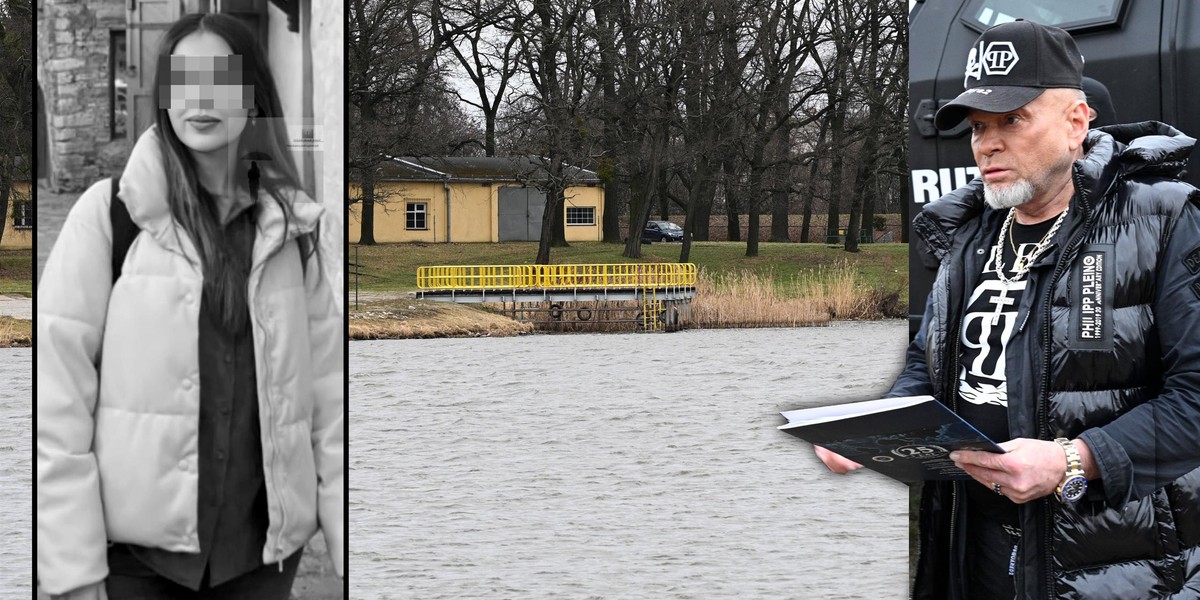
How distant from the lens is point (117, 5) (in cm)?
287

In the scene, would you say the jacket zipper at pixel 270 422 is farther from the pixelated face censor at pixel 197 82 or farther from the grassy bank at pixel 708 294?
the grassy bank at pixel 708 294

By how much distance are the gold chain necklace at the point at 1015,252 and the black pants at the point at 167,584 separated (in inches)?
58.8

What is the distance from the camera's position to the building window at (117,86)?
9.42 feet

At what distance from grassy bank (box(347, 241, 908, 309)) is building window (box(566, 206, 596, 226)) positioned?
60 centimetres

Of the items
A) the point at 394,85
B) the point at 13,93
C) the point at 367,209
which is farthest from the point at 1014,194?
the point at 367,209

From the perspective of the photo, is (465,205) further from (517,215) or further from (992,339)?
(992,339)

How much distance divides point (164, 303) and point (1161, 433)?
1811 mm

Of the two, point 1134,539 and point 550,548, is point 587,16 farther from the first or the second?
point 1134,539

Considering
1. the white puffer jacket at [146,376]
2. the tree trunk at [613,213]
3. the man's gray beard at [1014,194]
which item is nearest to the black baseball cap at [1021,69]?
the man's gray beard at [1014,194]

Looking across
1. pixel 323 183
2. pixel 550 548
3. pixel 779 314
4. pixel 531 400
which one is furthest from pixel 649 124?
pixel 323 183

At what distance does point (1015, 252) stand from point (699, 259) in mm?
25210

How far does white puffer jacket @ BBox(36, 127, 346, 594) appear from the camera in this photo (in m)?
2.78

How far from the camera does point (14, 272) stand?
66.0ft

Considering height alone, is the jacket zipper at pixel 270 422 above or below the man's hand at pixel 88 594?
above
